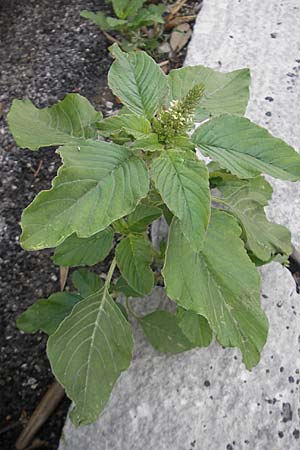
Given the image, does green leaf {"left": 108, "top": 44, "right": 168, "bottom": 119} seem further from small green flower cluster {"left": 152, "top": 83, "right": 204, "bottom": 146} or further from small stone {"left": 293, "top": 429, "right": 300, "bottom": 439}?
small stone {"left": 293, "top": 429, "right": 300, "bottom": 439}

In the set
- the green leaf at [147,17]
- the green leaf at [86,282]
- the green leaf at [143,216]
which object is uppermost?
the green leaf at [143,216]

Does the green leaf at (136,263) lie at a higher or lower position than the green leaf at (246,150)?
lower

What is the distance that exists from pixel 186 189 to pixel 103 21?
62.2 inches

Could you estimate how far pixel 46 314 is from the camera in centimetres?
164

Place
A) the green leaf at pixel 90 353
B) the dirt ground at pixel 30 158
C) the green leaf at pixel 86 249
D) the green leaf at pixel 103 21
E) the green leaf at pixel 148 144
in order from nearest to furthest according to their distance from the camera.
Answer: the green leaf at pixel 148 144 < the green leaf at pixel 90 353 < the green leaf at pixel 86 249 < the dirt ground at pixel 30 158 < the green leaf at pixel 103 21

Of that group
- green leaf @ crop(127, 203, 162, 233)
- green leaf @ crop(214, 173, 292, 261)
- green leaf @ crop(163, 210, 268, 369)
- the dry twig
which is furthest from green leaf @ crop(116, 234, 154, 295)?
the dry twig

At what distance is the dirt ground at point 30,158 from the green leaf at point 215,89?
823 mm

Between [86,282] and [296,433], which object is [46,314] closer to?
[86,282]

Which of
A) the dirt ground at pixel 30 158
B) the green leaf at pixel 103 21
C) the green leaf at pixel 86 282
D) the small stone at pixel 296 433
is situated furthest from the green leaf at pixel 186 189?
the green leaf at pixel 103 21

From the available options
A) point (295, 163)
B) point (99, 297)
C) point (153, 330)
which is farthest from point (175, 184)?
point (153, 330)

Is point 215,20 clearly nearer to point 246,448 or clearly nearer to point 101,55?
point 101,55

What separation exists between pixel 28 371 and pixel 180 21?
1.71 meters

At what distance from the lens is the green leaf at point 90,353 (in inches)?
53.6

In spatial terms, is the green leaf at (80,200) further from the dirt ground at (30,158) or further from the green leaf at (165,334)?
the dirt ground at (30,158)
